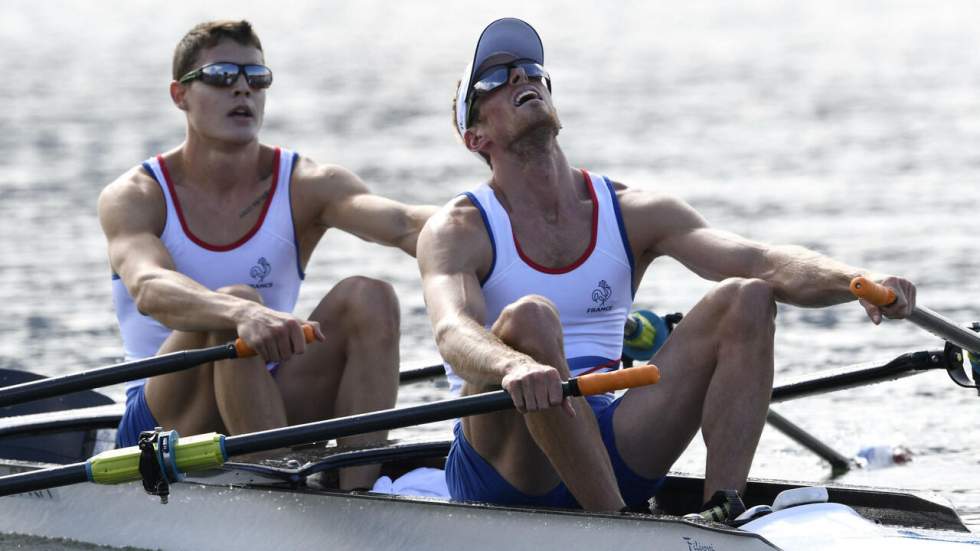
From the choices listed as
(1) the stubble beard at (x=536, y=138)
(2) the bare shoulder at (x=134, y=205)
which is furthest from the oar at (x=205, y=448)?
(2) the bare shoulder at (x=134, y=205)

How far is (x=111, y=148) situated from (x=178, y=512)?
17.2 meters

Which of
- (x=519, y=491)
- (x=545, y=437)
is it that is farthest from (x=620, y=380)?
(x=519, y=491)

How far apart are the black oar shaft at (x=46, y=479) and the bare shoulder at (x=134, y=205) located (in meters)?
1.44

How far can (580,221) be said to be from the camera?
5.85 meters

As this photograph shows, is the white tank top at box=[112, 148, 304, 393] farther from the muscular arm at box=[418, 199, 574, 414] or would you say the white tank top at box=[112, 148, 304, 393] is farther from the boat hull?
the muscular arm at box=[418, 199, 574, 414]

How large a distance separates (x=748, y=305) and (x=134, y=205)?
2.83 metres

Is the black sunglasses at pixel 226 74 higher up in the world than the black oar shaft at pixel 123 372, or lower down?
higher up

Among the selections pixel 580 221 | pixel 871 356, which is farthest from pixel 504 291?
pixel 871 356

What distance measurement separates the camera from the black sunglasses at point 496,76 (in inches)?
229

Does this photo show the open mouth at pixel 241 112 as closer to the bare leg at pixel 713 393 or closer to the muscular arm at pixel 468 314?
the muscular arm at pixel 468 314

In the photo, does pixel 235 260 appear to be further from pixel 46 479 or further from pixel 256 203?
pixel 46 479

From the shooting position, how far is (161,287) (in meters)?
6.46

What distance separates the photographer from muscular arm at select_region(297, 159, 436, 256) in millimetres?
7020

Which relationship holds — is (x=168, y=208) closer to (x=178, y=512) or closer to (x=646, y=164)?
(x=178, y=512)
